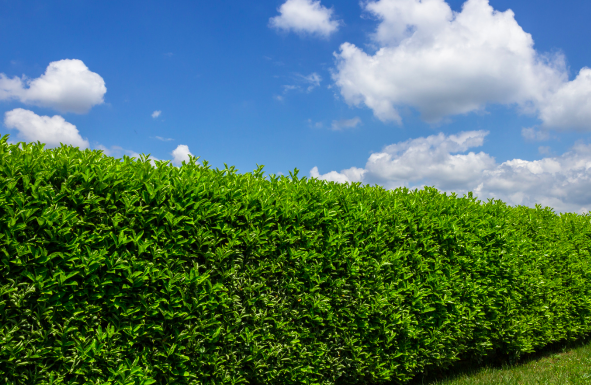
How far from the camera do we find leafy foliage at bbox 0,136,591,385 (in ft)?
12.1

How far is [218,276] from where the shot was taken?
456cm

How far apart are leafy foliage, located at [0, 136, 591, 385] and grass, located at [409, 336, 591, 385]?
596 mm

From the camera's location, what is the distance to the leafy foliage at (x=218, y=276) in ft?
12.1

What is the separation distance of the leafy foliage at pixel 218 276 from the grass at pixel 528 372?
60 centimetres

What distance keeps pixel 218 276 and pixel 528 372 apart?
24.0 feet

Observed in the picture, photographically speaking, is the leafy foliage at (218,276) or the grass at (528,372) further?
the grass at (528,372)

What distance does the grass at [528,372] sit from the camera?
23.2 feet

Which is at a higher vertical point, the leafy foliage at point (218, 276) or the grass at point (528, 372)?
the leafy foliage at point (218, 276)

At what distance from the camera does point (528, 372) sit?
7945 mm

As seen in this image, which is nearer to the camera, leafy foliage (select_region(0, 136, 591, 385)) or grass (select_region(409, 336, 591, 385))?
leafy foliage (select_region(0, 136, 591, 385))

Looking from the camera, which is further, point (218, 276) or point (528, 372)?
point (528, 372)

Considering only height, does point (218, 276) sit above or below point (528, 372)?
above

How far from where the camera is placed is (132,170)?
4336 mm

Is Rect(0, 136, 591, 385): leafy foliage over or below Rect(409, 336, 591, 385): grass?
over
